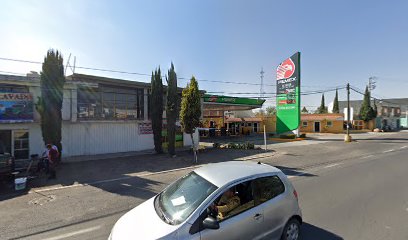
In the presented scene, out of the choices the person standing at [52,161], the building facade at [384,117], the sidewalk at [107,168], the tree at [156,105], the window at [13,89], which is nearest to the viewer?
the sidewalk at [107,168]

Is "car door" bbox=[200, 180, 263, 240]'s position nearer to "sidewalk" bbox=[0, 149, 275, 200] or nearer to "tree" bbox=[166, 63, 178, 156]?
"sidewalk" bbox=[0, 149, 275, 200]

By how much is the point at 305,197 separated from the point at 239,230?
15.1 ft

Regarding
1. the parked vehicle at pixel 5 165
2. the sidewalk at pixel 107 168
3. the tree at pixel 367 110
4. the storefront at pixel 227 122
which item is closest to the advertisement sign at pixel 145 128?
the sidewalk at pixel 107 168

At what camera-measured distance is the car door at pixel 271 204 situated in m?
4.15

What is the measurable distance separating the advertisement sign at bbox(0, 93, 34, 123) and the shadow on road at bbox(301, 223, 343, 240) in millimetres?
14916

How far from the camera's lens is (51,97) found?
45.4 ft

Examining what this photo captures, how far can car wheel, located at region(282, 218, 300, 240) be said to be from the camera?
4.46 m

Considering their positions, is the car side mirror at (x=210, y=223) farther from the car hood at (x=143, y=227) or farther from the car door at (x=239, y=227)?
the car hood at (x=143, y=227)

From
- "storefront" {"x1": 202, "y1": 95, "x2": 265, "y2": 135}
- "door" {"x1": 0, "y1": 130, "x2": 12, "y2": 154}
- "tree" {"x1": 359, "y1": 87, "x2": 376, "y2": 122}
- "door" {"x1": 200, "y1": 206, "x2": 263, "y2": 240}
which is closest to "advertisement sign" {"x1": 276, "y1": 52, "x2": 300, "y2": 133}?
"storefront" {"x1": 202, "y1": 95, "x2": 265, "y2": 135}

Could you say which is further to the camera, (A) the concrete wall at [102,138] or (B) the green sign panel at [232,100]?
(B) the green sign panel at [232,100]

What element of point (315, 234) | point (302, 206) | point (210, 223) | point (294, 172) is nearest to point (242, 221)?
point (210, 223)

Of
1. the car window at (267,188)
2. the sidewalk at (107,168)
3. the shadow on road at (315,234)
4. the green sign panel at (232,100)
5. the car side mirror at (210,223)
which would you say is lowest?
the sidewalk at (107,168)

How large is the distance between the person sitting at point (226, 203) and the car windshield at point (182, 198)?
22cm

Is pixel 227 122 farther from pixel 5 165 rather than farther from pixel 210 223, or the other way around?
pixel 210 223
